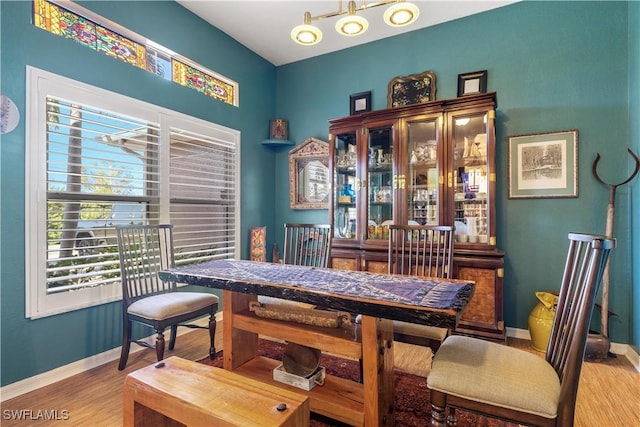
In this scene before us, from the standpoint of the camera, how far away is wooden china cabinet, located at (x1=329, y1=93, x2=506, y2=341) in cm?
264

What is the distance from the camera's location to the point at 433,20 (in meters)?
3.15

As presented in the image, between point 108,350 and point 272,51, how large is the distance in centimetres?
361

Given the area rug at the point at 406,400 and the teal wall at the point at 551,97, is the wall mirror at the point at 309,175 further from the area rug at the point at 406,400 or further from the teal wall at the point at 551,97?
the area rug at the point at 406,400

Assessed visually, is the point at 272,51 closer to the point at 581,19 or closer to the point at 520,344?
the point at 581,19

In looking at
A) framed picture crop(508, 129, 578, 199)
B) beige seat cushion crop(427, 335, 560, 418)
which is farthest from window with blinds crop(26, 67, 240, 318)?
framed picture crop(508, 129, 578, 199)

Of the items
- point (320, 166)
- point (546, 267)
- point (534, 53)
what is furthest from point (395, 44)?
point (546, 267)

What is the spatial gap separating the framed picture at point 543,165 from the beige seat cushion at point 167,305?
9.68ft

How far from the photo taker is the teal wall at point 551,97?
2.54 m

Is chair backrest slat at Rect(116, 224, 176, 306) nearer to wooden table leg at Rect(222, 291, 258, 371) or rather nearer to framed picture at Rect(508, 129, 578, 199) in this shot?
wooden table leg at Rect(222, 291, 258, 371)

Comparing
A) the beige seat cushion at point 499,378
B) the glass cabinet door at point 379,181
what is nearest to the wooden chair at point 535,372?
the beige seat cushion at point 499,378

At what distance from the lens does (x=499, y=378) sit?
3.76 feet

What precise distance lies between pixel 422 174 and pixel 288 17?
6.97 ft

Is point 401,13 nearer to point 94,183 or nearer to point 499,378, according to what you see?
point 499,378

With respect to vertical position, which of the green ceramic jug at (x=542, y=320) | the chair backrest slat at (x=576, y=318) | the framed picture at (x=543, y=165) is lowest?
the green ceramic jug at (x=542, y=320)
